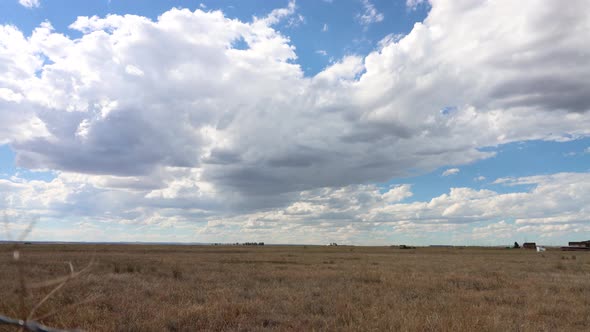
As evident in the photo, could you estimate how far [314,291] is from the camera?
52.4 feet

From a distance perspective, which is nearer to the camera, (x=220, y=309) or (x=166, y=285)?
(x=220, y=309)

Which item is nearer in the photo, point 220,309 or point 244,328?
point 244,328

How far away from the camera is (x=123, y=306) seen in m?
12.1

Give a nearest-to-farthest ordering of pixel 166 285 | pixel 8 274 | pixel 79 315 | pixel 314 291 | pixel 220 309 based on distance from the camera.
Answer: pixel 79 315, pixel 220 309, pixel 314 291, pixel 166 285, pixel 8 274

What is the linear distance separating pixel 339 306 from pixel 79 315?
6.91m

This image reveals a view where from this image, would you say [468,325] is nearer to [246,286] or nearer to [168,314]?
[168,314]

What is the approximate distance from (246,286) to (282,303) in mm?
4898

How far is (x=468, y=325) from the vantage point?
386 inches

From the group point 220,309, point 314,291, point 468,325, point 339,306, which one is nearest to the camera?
point 468,325

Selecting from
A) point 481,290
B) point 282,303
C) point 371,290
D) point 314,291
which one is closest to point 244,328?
point 282,303

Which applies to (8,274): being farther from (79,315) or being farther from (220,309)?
(220,309)

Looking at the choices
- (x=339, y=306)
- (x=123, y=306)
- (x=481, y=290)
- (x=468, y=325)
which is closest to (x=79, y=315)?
(x=123, y=306)

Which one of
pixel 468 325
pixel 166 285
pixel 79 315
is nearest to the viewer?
pixel 468 325

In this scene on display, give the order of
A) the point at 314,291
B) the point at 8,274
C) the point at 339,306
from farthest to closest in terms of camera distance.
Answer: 1. the point at 8,274
2. the point at 314,291
3. the point at 339,306
